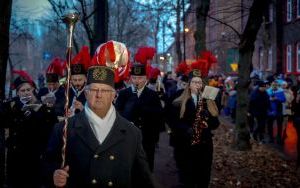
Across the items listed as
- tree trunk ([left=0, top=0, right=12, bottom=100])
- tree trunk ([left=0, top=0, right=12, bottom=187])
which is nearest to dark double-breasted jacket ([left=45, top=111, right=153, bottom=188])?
tree trunk ([left=0, top=0, right=12, bottom=187])

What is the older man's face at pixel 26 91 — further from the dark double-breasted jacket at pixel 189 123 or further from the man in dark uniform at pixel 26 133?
the dark double-breasted jacket at pixel 189 123

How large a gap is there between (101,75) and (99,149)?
0.70m

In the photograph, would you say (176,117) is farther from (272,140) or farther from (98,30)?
(272,140)

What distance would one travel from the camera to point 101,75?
4.35m

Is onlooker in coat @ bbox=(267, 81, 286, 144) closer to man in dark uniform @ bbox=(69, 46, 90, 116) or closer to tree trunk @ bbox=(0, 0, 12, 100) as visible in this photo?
man in dark uniform @ bbox=(69, 46, 90, 116)

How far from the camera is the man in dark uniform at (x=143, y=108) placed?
356 inches

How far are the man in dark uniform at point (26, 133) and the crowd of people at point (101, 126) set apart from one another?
0.01 metres

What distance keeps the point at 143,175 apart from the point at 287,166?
24.1 ft

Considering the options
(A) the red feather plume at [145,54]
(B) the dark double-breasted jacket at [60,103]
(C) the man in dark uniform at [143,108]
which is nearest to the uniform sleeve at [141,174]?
(B) the dark double-breasted jacket at [60,103]

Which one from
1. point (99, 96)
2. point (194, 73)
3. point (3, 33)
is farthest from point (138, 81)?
point (99, 96)

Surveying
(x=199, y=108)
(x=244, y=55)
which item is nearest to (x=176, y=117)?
(x=199, y=108)

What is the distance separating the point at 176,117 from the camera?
816 centimetres

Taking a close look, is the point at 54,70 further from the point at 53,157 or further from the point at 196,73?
the point at 53,157

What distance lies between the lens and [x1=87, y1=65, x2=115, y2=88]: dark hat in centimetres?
433
